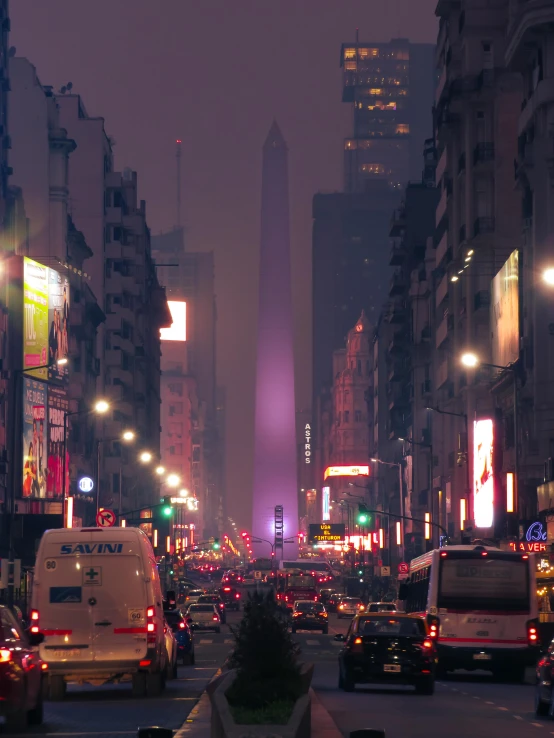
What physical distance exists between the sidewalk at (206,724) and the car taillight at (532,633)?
12773 mm

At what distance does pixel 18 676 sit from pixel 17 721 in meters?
0.93

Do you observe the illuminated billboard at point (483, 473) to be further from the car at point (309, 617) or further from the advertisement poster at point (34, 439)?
the advertisement poster at point (34, 439)

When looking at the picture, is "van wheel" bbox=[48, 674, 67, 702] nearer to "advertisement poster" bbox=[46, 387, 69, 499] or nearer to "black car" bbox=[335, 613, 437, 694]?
"black car" bbox=[335, 613, 437, 694]

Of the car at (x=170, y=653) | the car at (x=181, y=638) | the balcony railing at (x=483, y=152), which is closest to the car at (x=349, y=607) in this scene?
the balcony railing at (x=483, y=152)

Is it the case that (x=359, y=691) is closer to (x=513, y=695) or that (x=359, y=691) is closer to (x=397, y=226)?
(x=513, y=695)

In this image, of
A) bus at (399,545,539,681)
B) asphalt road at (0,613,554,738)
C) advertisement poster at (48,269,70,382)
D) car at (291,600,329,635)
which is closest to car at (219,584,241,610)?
advertisement poster at (48,269,70,382)

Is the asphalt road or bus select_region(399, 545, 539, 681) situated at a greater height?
bus select_region(399, 545, 539, 681)

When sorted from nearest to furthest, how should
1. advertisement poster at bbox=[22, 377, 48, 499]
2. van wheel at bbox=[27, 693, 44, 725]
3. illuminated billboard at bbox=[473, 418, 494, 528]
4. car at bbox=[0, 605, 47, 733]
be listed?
car at bbox=[0, 605, 47, 733] → van wheel at bbox=[27, 693, 44, 725] → illuminated billboard at bbox=[473, 418, 494, 528] → advertisement poster at bbox=[22, 377, 48, 499]

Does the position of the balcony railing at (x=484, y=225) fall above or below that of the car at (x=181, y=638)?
above

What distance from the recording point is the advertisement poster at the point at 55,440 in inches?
3925

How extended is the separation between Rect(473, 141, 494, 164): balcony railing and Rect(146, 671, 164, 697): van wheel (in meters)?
74.2

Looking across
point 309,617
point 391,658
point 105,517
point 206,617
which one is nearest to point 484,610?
point 391,658

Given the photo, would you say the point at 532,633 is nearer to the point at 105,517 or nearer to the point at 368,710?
the point at 368,710

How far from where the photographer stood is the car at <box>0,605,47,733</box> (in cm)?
2259
